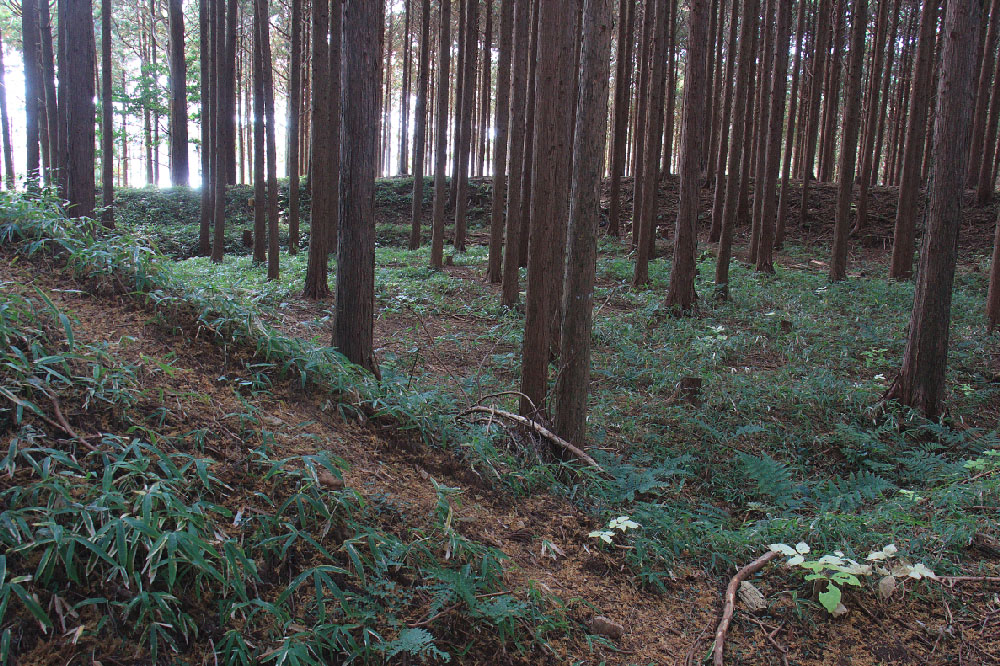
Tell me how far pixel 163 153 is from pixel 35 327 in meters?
42.2

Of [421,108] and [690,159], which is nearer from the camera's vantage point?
[690,159]

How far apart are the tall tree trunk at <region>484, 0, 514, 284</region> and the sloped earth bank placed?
8.28 meters

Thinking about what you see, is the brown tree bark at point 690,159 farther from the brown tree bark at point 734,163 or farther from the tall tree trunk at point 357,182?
the tall tree trunk at point 357,182

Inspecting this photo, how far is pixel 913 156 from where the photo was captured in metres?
12.2

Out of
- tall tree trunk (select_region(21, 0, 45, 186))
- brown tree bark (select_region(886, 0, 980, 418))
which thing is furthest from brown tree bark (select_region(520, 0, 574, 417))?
tall tree trunk (select_region(21, 0, 45, 186))

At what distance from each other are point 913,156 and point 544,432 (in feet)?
38.5

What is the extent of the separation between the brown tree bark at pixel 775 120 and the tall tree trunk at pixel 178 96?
18787 millimetres

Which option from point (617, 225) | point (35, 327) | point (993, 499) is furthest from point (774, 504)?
point (617, 225)

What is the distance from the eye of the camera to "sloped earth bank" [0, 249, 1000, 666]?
2885mm

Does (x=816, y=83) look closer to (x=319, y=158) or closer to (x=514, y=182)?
(x=514, y=182)

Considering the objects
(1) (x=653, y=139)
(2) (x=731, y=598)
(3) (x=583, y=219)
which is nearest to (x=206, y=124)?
(1) (x=653, y=139)

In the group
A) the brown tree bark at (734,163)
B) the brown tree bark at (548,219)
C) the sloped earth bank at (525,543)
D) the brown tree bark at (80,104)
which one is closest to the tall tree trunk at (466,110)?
the brown tree bark at (734,163)

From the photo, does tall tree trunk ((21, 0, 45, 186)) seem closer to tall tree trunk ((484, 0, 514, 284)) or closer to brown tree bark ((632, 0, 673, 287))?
tall tree trunk ((484, 0, 514, 284))

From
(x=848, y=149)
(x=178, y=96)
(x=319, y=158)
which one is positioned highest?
(x=178, y=96)
